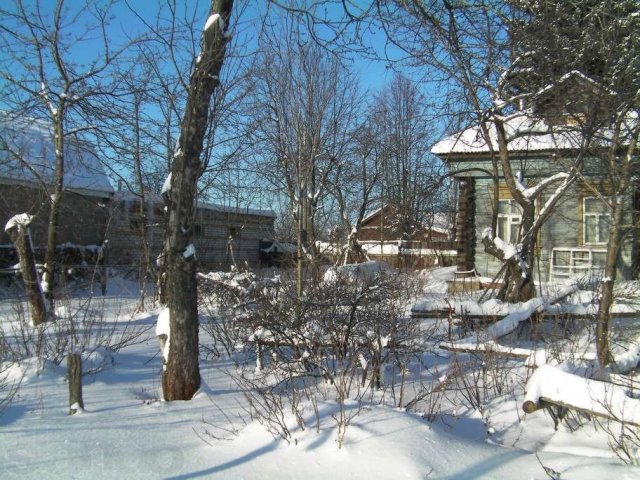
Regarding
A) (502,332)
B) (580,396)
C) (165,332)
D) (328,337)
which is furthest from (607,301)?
(165,332)

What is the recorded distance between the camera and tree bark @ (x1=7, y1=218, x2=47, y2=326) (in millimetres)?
7824

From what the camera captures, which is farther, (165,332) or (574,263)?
(574,263)

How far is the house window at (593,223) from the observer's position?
Result: 50.1 ft

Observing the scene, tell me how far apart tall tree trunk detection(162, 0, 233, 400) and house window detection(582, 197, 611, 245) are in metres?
13.5

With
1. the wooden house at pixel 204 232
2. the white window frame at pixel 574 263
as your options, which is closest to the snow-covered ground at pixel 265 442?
the wooden house at pixel 204 232

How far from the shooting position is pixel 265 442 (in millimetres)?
3719

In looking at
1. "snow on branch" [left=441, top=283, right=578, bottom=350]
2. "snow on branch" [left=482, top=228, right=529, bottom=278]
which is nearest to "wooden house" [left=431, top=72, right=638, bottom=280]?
"snow on branch" [left=482, top=228, right=529, bottom=278]

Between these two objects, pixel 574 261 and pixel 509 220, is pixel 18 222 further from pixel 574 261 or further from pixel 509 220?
pixel 574 261

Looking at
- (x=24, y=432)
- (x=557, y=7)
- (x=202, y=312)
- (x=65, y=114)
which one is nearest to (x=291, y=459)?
(x=24, y=432)

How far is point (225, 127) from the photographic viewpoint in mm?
9859

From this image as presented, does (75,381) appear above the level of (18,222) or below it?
below

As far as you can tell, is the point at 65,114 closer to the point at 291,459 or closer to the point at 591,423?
the point at 291,459

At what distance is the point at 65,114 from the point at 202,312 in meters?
3.81

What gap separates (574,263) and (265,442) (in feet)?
46.1
